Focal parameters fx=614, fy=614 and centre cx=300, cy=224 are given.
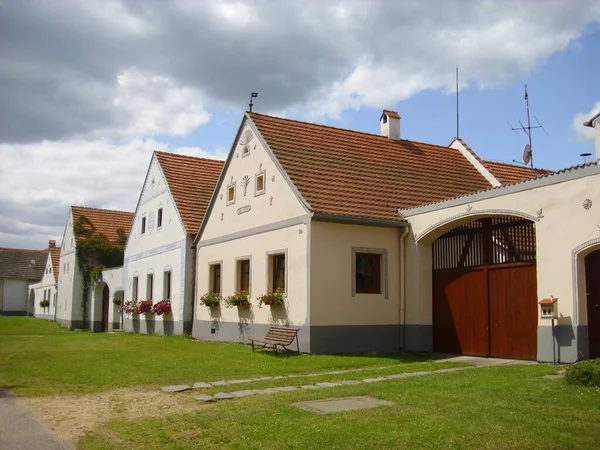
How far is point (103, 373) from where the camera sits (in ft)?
42.3

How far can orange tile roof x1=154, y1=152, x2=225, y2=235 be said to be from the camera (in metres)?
25.6

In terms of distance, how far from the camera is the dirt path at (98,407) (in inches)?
312

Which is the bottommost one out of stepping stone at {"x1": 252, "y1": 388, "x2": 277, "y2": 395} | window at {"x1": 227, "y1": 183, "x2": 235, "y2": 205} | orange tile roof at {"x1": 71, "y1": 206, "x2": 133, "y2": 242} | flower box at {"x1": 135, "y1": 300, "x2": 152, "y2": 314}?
stepping stone at {"x1": 252, "y1": 388, "x2": 277, "y2": 395}

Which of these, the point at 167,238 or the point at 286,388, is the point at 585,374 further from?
the point at 167,238

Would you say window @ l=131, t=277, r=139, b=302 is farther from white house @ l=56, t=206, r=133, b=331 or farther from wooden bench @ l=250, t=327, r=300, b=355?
wooden bench @ l=250, t=327, r=300, b=355

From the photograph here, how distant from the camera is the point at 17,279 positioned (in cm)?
6650

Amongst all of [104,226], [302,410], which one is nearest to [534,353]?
[302,410]

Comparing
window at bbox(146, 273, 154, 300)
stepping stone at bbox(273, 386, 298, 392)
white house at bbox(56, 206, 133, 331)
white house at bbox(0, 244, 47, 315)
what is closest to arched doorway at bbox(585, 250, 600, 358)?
stepping stone at bbox(273, 386, 298, 392)

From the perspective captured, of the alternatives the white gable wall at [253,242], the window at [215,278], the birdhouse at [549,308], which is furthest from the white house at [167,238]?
the birdhouse at [549,308]

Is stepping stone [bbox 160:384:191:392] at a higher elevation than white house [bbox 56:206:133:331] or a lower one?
lower

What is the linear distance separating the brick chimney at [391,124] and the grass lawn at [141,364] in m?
10.3

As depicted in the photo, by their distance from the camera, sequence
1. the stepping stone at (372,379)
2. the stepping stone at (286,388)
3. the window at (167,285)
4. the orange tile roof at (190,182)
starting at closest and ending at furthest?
the stepping stone at (286,388)
the stepping stone at (372,379)
the orange tile roof at (190,182)
the window at (167,285)

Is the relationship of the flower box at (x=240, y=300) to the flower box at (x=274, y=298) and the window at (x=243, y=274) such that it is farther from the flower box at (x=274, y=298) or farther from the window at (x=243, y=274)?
the flower box at (x=274, y=298)

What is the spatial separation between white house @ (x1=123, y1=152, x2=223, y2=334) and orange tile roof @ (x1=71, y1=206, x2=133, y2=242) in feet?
22.1
